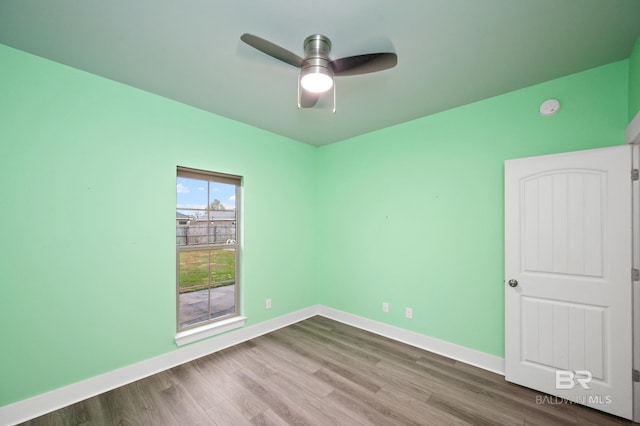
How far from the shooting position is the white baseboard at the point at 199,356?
188 cm

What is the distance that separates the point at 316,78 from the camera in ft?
5.38

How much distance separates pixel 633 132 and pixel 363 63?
199cm

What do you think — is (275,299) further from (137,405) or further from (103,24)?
(103,24)

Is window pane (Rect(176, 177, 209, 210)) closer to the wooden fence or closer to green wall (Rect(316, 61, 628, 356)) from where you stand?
the wooden fence

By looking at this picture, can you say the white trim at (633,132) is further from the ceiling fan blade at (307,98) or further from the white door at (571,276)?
the ceiling fan blade at (307,98)

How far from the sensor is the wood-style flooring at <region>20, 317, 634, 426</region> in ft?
6.12

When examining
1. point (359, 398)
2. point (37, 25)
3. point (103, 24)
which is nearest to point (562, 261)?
point (359, 398)

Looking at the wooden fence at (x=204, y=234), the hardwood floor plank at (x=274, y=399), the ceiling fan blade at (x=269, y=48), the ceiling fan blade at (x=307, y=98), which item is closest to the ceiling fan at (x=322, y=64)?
the ceiling fan blade at (x=269, y=48)

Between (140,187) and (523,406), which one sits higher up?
(140,187)

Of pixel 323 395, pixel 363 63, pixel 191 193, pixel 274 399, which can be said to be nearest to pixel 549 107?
pixel 363 63

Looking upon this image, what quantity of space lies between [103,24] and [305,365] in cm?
318

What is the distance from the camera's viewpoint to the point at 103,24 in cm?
160

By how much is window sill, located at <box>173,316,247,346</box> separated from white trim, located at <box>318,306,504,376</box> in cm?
147

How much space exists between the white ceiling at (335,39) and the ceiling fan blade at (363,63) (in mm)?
204
